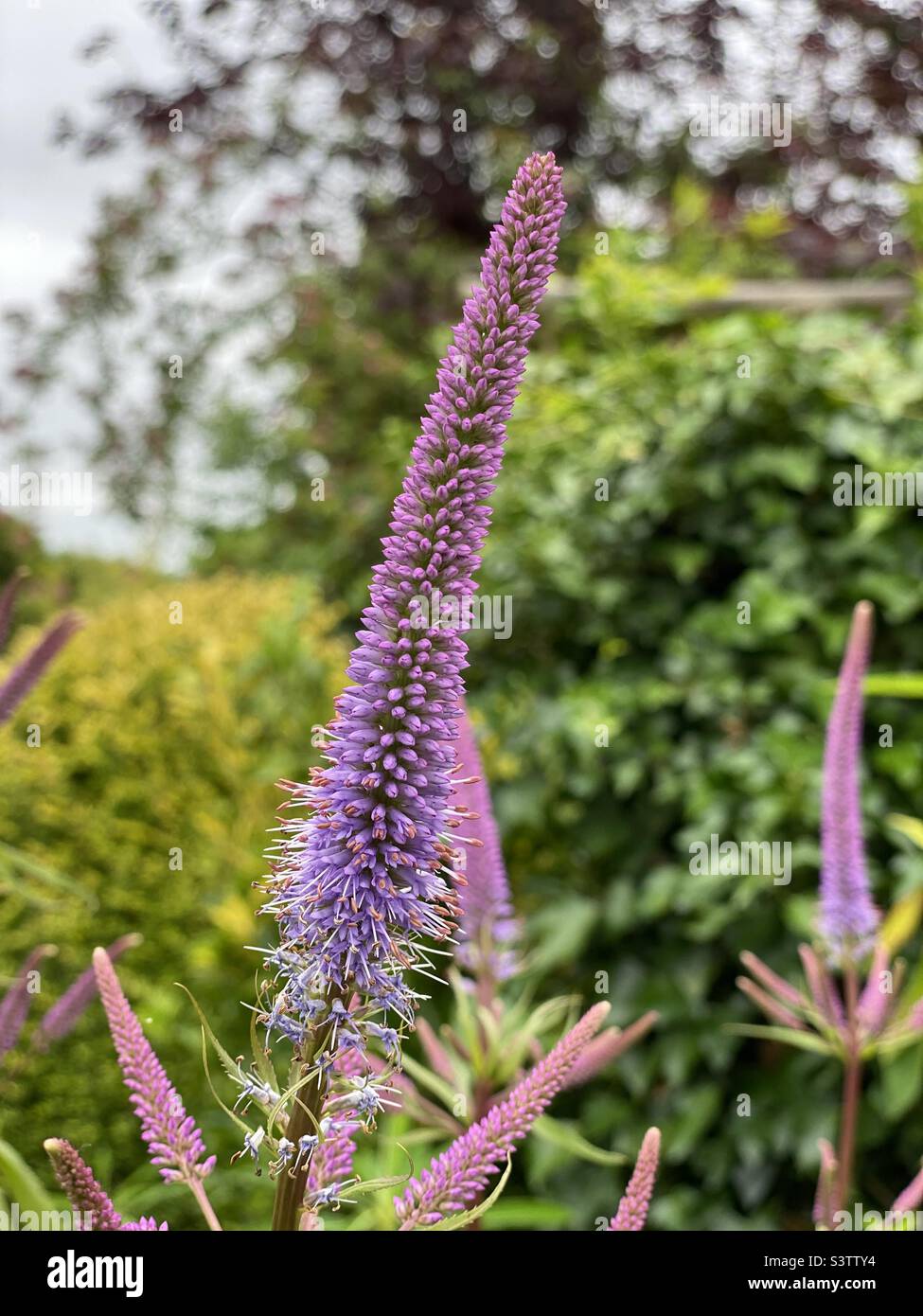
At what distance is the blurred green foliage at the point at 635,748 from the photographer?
369 cm

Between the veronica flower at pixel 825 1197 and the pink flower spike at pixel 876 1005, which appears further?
the pink flower spike at pixel 876 1005

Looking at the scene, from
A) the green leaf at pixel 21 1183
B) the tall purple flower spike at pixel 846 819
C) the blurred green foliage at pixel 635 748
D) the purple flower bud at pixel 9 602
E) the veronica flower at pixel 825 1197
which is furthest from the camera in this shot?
the blurred green foliage at pixel 635 748

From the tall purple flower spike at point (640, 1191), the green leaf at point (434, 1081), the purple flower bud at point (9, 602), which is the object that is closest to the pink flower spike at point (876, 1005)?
the green leaf at point (434, 1081)

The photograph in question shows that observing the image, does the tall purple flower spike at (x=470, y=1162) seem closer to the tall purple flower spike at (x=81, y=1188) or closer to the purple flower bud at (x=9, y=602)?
the tall purple flower spike at (x=81, y=1188)

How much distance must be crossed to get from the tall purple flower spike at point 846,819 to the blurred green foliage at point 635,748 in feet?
3.79

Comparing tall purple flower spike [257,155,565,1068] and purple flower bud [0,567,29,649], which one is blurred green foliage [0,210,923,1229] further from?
tall purple flower spike [257,155,565,1068]

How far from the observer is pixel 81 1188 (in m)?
0.95

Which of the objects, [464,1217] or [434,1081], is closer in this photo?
[464,1217]

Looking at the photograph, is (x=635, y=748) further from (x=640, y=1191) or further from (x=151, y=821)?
(x=640, y=1191)

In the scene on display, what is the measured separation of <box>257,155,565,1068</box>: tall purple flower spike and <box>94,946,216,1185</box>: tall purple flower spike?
0.36ft

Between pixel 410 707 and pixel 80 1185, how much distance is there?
452 mm

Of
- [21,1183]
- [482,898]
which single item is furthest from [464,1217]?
[482,898]

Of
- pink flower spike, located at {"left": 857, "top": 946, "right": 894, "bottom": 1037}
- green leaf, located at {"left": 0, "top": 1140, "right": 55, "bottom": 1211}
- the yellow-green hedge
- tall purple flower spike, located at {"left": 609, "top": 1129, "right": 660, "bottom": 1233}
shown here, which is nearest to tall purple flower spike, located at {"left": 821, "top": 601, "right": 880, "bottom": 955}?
pink flower spike, located at {"left": 857, "top": 946, "right": 894, "bottom": 1037}
